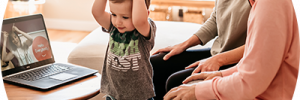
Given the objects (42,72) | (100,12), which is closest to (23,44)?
(42,72)

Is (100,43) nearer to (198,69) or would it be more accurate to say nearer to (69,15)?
(198,69)

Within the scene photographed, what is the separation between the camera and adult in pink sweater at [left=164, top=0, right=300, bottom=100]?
0.71 meters

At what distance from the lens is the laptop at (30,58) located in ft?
3.82

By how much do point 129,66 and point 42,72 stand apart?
0.40 m

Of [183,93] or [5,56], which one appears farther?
[5,56]

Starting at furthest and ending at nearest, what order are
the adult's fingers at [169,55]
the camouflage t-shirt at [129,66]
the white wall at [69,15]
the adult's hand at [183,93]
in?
the white wall at [69,15], the adult's fingers at [169,55], the camouflage t-shirt at [129,66], the adult's hand at [183,93]

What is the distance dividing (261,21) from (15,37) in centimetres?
97

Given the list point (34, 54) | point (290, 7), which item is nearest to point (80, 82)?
point (34, 54)

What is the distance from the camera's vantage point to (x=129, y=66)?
1148 millimetres

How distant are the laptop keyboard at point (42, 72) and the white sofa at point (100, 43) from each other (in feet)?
1.40

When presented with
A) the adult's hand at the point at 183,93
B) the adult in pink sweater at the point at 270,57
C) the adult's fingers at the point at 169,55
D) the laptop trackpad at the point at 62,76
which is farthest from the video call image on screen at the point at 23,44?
the adult in pink sweater at the point at 270,57

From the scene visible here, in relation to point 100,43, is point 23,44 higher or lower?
higher

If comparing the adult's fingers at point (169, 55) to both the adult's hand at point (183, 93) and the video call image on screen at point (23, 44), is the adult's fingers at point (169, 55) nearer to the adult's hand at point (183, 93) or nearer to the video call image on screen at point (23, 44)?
the adult's hand at point (183, 93)

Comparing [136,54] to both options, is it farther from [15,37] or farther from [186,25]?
[186,25]
